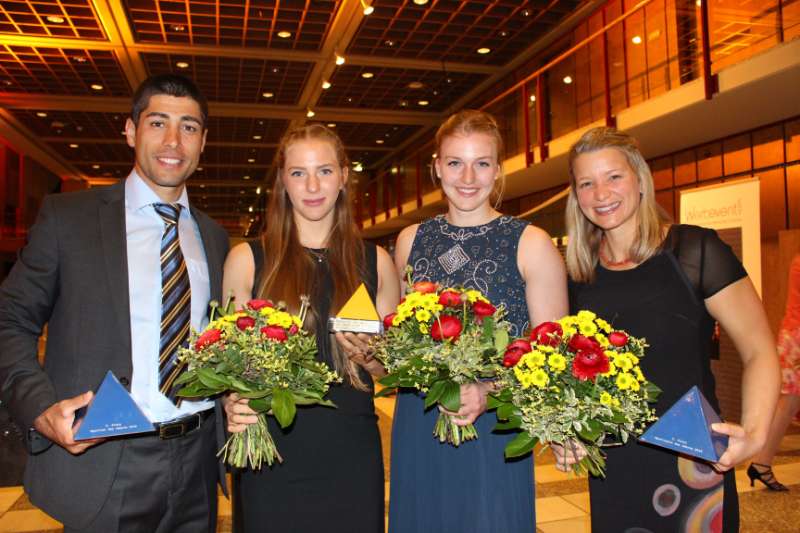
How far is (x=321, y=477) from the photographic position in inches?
84.0

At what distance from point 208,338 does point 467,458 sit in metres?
1.00

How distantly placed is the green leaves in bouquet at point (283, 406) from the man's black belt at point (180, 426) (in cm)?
54

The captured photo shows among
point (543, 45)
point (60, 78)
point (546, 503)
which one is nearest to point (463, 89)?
point (543, 45)

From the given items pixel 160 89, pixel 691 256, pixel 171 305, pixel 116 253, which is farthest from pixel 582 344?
pixel 160 89

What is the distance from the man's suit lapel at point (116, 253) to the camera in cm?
200

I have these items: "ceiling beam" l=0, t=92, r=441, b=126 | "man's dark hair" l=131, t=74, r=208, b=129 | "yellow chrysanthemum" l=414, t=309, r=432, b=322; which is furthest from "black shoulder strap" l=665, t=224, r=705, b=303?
"ceiling beam" l=0, t=92, r=441, b=126

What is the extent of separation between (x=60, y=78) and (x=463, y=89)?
8666 mm

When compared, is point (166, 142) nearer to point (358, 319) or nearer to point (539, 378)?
point (358, 319)

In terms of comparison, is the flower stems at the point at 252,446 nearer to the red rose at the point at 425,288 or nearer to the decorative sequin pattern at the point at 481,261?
the red rose at the point at 425,288

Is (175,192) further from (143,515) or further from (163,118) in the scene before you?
(143,515)

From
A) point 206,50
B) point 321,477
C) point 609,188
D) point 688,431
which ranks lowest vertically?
point 321,477

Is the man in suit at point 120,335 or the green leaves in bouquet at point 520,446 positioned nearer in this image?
the green leaves in bouquet at point 520,446

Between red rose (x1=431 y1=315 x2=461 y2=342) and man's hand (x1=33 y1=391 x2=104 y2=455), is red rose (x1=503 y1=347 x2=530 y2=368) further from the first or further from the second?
man's hand (x1=33 y1=391 x2=104 y2=455)

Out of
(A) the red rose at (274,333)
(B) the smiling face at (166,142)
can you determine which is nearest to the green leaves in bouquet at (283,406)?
(A) the red rose at (274,333)
